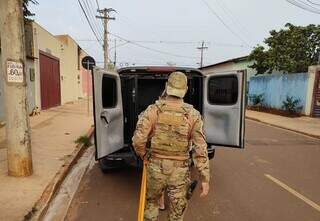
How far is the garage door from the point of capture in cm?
2150

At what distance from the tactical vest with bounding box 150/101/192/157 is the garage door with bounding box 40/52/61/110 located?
62.0ft

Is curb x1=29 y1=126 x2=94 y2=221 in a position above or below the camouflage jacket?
below

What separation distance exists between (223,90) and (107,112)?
2.26 meters

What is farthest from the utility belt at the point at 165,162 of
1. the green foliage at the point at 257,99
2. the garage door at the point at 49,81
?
the green foliage at the point at 257,99

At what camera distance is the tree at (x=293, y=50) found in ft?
93.9

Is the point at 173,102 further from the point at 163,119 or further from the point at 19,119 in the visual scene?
the point at 19,119

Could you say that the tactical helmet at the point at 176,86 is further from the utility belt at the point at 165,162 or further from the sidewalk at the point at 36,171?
the sidewalk at the point at 36,171

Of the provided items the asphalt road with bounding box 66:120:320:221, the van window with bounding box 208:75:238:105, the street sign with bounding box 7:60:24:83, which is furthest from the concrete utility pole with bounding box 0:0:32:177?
the van window with bounding box 208:75:238:105

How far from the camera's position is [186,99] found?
7.09 m

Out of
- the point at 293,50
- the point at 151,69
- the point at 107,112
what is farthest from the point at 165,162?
the point at 293,50

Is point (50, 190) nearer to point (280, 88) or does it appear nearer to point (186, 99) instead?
point (186, 99)

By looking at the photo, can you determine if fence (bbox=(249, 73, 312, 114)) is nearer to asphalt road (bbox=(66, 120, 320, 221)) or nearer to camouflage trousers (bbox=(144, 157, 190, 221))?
asphalt road (bbox=(66, 120, 320, 221))

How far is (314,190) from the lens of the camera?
6.48 meters

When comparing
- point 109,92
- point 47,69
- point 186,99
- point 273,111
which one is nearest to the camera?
point 109,92
